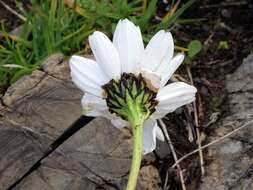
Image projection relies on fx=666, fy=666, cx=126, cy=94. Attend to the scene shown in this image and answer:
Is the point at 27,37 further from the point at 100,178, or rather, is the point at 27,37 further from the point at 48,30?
the point at 100,178

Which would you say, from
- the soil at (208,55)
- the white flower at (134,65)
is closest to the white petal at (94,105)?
the white flower at (134,65)

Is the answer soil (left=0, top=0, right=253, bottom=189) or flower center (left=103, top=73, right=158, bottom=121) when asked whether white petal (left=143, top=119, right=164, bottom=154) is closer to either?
flower center (left=103, top=73, right=158, bottom=121)

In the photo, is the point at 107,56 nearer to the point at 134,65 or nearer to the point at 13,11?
the point at 134,65

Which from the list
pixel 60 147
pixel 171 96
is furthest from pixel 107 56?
pixel 60 147

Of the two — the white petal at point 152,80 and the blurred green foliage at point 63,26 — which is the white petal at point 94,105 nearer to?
the white petal at point 152,80

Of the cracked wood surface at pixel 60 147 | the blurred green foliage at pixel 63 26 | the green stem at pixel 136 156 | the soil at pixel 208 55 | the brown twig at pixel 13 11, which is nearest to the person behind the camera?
the green stem at pixel 136 156

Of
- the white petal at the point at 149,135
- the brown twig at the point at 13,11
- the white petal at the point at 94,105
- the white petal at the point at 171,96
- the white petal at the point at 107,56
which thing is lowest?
the brown twig at the point at 13,11

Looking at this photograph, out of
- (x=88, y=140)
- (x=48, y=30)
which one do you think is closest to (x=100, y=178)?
(x=88, y=140)

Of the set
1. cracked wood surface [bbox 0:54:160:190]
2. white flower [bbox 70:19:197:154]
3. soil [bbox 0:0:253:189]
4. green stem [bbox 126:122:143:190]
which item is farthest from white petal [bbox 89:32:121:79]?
soil [bbox 0:0:253:189]
